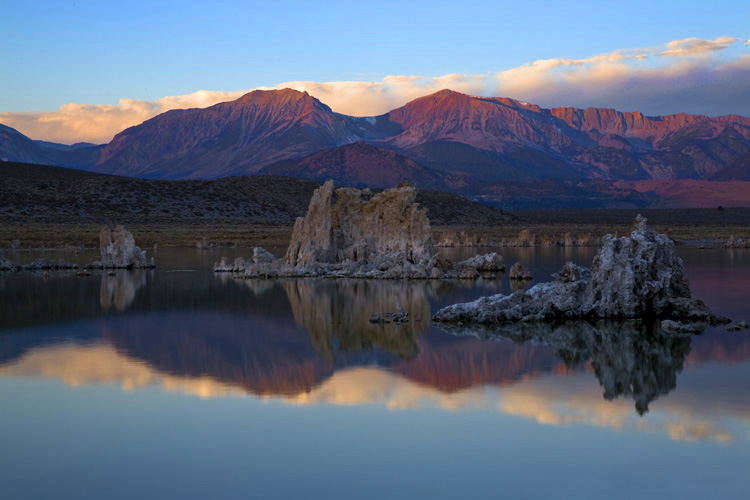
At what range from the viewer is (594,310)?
2378cm

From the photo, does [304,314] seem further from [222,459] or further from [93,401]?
[222,459]

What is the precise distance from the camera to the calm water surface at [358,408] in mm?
10688

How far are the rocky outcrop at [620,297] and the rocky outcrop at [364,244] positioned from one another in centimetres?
1421

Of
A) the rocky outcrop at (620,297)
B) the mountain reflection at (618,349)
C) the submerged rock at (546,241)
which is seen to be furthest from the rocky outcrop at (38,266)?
the submerged rock at (546,241)

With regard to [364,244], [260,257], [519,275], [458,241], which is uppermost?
[364,244]

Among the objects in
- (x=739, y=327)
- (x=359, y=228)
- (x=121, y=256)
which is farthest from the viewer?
(x=121, y=256)

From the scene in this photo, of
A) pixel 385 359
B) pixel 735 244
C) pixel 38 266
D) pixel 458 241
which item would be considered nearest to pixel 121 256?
pixel 38 266

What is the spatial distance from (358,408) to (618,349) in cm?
778

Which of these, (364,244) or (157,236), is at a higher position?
(364,244)

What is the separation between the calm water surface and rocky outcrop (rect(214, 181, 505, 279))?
485 inches

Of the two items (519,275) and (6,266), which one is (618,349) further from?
(6,266)

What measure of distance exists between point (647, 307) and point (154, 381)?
45.2 feet

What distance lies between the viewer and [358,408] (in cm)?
1441

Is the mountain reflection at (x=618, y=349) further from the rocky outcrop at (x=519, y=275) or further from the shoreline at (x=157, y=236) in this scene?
the shoreline at (x=157, y=236)
